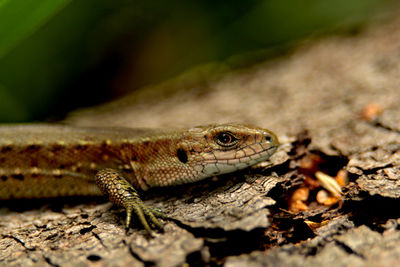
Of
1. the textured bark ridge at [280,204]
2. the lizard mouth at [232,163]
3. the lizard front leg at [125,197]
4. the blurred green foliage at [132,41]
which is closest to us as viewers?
the textured bark ridge at [280,204]

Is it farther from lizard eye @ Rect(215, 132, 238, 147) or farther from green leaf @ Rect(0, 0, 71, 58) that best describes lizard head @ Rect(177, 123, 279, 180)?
green leaf @ Rect(0, 0, 71, 58)

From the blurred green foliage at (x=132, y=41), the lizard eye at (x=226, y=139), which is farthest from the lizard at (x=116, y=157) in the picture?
the blurred green foliage at (x=132, y=41)

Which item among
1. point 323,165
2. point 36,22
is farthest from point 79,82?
point 323,165

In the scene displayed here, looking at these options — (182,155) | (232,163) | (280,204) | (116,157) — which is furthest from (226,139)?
(116,157)

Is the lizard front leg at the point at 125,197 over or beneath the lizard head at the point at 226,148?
beneath

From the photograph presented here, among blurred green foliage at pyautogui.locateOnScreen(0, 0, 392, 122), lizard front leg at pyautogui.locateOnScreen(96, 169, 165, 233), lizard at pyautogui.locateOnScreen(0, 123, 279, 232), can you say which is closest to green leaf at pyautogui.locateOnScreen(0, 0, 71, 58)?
lizard at pyautogui.locateOnScreen(0, 123, 279, 232)

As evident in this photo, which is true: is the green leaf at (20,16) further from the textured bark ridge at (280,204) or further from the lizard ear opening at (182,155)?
the lizard ear opening at (182,155)

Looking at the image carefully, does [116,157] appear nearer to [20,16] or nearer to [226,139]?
[226,139]

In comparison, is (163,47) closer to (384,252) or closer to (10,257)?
(10,257)
